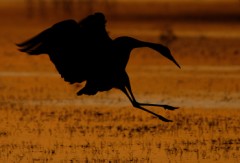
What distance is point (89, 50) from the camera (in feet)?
36.8

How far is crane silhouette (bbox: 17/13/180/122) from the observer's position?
10781 mm

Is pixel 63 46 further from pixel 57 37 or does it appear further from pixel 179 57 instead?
pixel 179 57

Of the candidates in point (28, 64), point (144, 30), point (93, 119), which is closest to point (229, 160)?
point (93, 119)

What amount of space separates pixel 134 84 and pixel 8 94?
121 inches

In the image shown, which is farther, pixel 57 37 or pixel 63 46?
pixel 63 46

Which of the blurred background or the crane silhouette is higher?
the blurred background

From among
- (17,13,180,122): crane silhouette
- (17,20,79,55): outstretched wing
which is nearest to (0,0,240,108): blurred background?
(17,13,180,122): crane silhouette

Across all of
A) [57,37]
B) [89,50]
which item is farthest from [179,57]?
[57,37]

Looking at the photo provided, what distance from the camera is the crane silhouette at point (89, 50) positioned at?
10.8 metres

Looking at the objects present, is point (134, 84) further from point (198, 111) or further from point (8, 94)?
point (198, 111)

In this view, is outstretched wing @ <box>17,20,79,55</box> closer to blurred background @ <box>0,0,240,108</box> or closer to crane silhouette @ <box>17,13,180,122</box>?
crane silhouette @ <box>17,13,180,122</box>

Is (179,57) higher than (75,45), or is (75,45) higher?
(179,57)

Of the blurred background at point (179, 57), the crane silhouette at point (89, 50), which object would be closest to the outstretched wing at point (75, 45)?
the crane silhouette at point (89, 50)

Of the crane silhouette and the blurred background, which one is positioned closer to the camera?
the crane silhouette
